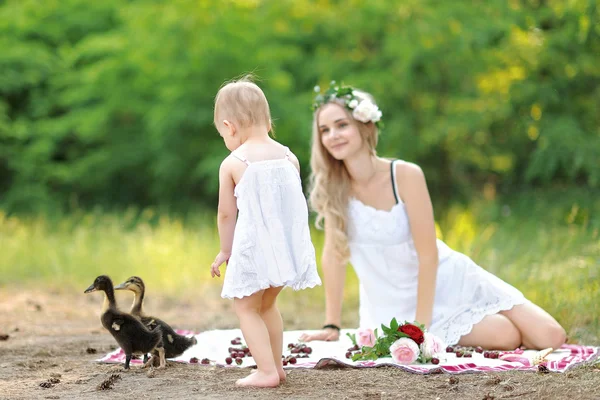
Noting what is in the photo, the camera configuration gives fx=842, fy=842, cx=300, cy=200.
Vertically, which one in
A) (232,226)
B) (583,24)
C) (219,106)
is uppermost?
(583,24)

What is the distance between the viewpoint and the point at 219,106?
13.5 feet

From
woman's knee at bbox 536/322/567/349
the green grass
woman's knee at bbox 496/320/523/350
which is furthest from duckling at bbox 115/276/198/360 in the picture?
the green grass

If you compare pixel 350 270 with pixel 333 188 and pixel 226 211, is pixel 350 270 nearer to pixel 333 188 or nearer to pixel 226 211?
pixel 333 188

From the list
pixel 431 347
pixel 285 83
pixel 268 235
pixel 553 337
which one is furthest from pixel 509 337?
pixel 285 83

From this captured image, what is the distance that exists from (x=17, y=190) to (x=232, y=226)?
12247 millimetres

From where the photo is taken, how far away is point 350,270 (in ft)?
29.3

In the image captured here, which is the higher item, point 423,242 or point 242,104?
point 242,104

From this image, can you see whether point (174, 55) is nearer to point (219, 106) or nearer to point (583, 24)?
point (583, 24)

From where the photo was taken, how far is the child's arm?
4016 millimetres

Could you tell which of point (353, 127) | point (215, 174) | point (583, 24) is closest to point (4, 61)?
point (215, 174)

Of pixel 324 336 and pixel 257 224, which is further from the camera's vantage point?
pixel 324 336

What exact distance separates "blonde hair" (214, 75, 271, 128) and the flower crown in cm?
135

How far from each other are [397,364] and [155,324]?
134cm

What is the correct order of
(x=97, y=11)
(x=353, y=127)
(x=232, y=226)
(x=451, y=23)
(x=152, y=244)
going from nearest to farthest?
(x=232, y=226) → (x=353, y=127) → (x=152, y=244) → (x=451, y=23) → (x=97, y=11)
